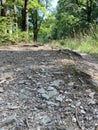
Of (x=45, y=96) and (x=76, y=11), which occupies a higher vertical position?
(x=76, y=11)

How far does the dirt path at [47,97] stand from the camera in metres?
2.73

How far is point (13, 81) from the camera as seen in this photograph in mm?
3613

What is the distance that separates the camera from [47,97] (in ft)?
10.4

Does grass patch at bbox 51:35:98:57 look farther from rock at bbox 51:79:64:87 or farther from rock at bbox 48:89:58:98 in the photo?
rock at bbox 48:89:58:98

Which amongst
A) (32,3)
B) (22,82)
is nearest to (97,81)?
(22,82)

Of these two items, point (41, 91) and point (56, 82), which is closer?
point (41, 91)

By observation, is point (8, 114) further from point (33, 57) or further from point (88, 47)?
point (88, 47)

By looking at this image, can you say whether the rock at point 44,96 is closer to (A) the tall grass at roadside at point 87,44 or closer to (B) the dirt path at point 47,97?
(B) the dirt path at point 47,97

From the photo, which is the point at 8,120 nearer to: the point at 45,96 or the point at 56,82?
the point at 45,96

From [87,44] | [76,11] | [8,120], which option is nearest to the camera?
[8,120]

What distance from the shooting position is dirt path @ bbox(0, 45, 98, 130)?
8.96 feet

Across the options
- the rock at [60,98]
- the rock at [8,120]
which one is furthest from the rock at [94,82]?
the rock at [8,120]

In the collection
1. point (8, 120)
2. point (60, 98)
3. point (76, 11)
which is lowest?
point (8, 120)

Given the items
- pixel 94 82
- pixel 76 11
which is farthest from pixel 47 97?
pixel 76 11
